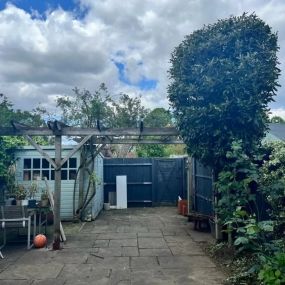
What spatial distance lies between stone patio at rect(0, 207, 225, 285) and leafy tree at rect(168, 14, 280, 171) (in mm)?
1788

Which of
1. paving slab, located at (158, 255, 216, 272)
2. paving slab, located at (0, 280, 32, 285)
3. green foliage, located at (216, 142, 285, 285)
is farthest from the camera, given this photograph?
paving slab, located at (158, 255, 216, 272)

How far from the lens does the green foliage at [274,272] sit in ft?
9.76

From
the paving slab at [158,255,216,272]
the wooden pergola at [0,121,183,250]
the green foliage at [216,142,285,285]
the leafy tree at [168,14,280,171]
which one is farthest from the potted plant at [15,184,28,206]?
the green foliage at [216,142,285,285]

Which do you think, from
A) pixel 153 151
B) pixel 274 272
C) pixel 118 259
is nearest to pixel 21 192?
pixel 118 259

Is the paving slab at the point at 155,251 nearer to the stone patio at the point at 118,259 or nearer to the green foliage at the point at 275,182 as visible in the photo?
the stone patio at the point at 118,259

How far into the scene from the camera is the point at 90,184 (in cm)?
901

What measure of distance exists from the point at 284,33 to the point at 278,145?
2172 millimetres

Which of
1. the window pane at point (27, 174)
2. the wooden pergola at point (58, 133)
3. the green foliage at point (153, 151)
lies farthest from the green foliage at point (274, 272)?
the green foliage at point (153, 151)

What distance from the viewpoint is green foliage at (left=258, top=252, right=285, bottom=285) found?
117 inches

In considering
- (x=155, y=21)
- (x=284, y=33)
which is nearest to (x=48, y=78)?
(x=155, y=21)

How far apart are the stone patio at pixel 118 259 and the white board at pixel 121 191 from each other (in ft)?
12.7

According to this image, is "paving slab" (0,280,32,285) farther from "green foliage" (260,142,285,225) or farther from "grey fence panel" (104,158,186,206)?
"grey fence panel" (104,158,186,206)

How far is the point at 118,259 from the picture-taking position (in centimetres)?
495

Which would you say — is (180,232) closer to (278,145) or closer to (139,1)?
(278,145)
